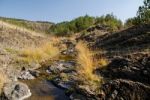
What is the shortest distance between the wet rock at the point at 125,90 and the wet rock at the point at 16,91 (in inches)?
159

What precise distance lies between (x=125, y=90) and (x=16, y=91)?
17.8 ft

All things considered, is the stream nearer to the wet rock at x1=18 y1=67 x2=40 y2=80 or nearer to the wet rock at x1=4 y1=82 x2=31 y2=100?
the wet rock at x1=4 y1=82 x2=31 y2=100

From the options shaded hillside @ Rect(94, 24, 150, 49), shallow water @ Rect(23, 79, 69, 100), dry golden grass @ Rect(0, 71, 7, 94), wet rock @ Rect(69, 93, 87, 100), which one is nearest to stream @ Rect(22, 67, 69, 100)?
shallow water @ Rect(23, 79, 69, 100)

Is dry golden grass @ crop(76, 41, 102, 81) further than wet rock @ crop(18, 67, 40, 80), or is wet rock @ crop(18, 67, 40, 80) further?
wet rock @ crop(18, 67, 40, 80)

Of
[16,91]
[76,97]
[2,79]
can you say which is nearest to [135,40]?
[76,97]

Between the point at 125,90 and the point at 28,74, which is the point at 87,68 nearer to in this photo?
the point at 125,90

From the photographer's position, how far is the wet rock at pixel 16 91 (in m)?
18.2

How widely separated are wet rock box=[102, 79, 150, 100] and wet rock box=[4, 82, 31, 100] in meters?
4.03

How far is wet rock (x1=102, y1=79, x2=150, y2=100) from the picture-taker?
55.1 ft

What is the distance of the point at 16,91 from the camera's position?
18688 mm

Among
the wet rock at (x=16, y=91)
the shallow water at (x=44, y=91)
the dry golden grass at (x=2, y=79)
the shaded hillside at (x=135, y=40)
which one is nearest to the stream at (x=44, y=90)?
the shallow water at (x=44, y=91)

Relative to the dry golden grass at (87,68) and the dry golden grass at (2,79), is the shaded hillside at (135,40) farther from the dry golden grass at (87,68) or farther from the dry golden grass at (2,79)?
the dry golden grass at (2,79)

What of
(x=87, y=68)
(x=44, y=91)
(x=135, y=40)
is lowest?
(x=44, y=91)

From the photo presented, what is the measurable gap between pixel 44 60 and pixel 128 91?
13.0m
